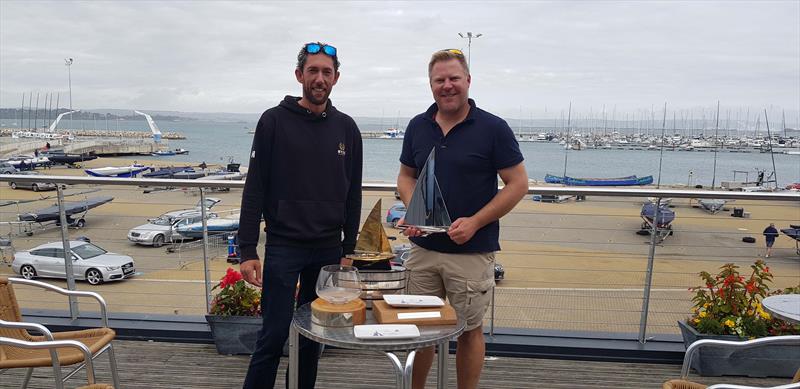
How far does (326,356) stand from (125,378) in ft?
3.99

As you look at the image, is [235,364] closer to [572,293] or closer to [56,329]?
[56,329]

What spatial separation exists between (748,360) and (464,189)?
2.36 meters

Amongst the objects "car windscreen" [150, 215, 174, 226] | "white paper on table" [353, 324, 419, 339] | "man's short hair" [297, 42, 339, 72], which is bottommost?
"car windscreen" [150, 215, 174, 226]

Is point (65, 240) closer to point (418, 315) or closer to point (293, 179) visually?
point (293, 179)

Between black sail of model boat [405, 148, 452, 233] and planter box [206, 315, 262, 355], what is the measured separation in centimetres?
176

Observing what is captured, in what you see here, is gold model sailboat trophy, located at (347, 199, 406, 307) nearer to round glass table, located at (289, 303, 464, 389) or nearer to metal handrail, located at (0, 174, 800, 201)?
round glass table, located at (289, 303, 464, 389)

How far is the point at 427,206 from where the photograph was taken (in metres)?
2.36

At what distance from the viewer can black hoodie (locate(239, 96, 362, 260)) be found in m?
2.39

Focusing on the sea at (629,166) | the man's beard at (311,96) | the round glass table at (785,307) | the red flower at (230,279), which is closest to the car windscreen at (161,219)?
the red flower at (230,279)

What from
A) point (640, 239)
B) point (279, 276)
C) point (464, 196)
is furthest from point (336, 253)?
point (640, 239)

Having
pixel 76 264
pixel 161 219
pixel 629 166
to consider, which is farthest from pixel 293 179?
pixel 629 166

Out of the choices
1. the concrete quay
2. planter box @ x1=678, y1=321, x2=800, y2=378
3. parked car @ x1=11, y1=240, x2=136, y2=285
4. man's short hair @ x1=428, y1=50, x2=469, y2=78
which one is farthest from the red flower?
the concrete quay

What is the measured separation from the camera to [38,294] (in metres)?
11.3

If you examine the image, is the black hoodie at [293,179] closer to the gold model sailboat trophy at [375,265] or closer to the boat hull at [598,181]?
the gold model sailboat trophy at [375,265]
